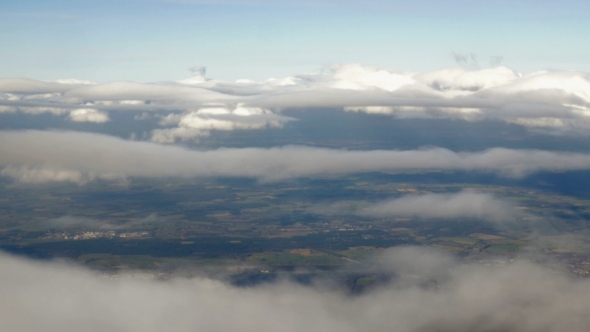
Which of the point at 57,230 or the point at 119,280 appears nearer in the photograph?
the point at 119,280

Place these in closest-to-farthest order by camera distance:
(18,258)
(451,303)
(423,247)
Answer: (451,303)
(18,258)
(423,247)

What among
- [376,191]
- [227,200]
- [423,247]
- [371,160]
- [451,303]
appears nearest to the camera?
[451,303]

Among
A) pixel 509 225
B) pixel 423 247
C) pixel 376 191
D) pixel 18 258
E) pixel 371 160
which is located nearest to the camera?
pixel 18 258

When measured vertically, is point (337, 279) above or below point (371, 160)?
below

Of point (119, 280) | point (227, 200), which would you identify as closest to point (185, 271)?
point (119, 280)

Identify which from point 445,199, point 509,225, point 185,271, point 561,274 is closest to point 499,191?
point 445,199

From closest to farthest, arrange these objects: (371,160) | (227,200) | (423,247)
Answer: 1. (423,247)
2. (227,200)
3. (371,160)

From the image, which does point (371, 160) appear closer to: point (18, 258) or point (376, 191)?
point (376, 191)

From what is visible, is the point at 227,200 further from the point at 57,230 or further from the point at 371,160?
the point at 371,160

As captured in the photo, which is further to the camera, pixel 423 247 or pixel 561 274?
pixel 423 247

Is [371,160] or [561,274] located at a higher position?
[371,160]
